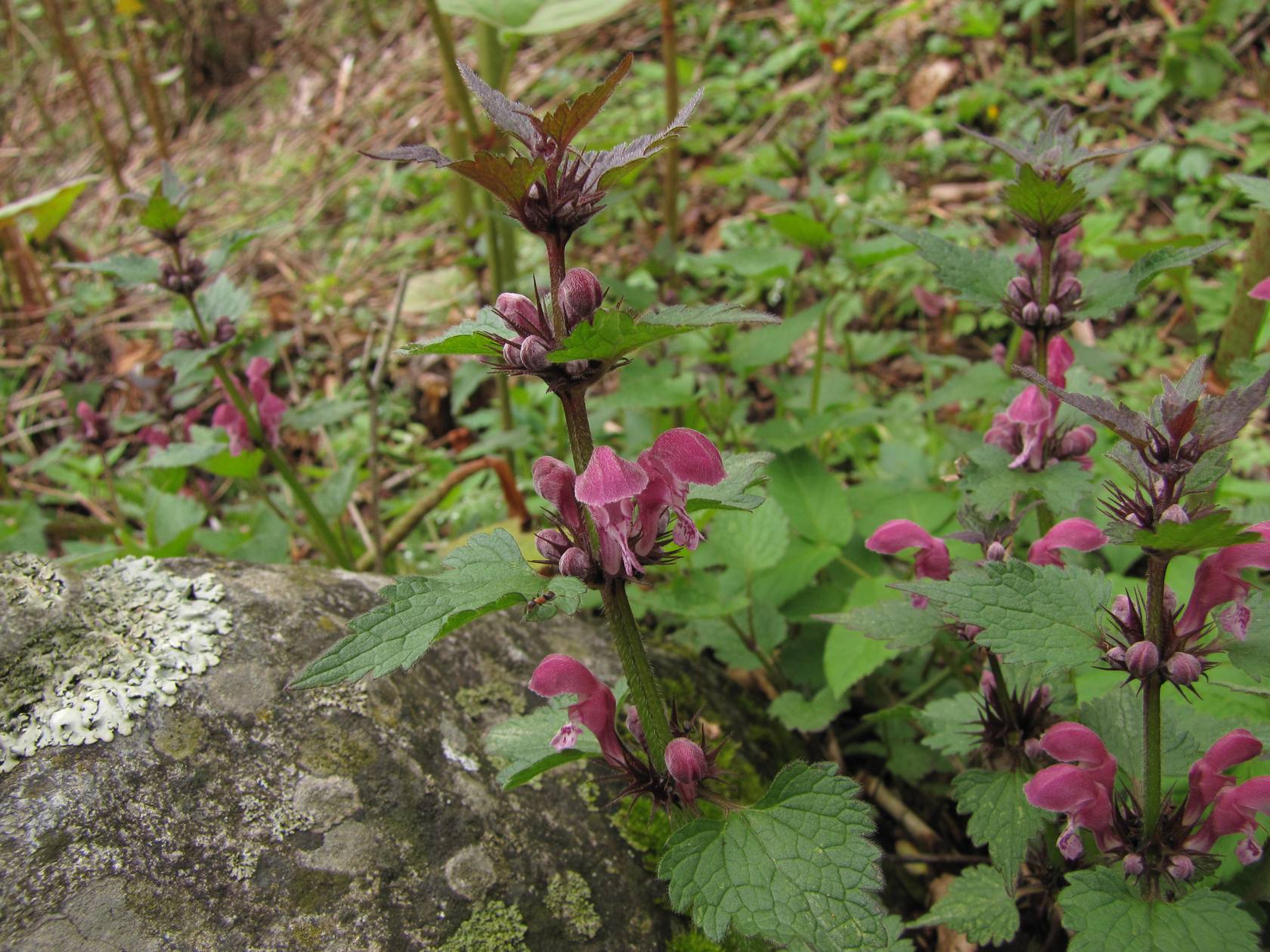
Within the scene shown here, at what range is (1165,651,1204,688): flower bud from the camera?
3.67 feet

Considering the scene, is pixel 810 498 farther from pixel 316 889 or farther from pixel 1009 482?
pixel 316 889

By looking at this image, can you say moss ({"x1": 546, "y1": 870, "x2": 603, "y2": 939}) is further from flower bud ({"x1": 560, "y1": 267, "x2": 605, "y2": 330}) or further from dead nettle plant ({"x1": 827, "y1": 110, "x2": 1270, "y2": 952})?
flower bud ({"x1": 560, "y1": 267, "x2": 605, "y2": 330})

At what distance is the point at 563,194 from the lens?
1.04 metres

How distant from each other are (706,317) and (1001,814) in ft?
3.28

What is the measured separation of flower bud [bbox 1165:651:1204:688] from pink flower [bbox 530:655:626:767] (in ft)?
2.61

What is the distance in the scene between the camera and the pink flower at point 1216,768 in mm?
1264

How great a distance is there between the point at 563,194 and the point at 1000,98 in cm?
507

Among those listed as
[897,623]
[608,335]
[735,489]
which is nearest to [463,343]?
[608,335]

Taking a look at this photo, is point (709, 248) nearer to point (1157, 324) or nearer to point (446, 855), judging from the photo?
point (1157, 324)

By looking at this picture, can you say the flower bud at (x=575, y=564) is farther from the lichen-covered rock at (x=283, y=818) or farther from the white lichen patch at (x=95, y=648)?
the white lichen patch at (x=95, y=648)

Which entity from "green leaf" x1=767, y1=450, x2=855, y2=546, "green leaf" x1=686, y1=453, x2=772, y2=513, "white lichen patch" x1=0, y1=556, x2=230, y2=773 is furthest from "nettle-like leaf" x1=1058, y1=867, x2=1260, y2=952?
"white lichen patch" x1=0, y1=556, x2=230, y2=773

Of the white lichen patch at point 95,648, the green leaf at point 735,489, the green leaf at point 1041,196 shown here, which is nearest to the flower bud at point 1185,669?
the green leaf at point 735,489

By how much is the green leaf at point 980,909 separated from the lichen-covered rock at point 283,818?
1.56 feet

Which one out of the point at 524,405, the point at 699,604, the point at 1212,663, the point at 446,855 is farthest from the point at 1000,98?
the point at 446,855
